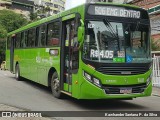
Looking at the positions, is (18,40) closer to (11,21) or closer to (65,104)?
(65,104)

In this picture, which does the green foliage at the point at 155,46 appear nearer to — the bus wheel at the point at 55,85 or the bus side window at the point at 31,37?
the bus side window at the point at 31,37

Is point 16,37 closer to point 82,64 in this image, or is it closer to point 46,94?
point 46,94

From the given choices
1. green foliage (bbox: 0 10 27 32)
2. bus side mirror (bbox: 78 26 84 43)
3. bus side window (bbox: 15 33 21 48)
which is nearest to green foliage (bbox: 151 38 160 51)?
bus side window (bbox: 15 33 21 48)

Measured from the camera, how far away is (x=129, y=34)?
10305mm

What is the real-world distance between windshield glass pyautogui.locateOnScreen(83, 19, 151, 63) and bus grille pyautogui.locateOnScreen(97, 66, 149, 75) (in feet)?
0.61

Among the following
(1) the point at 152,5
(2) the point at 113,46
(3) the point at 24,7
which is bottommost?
(2) the point at 113,46

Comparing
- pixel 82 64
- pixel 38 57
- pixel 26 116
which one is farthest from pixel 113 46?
pixel 38 57

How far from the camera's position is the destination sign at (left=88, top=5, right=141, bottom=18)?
10.2 meters

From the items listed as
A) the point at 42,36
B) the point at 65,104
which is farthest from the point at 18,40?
the point at 65,104

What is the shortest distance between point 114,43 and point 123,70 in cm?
81

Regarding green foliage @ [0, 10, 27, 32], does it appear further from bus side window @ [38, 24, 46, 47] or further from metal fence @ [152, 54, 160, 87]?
bus side window @ [38, 24, 46, 47]

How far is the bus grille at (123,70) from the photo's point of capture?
388 inches

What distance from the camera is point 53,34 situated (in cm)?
1273

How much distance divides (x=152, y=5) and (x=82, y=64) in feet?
70.0
